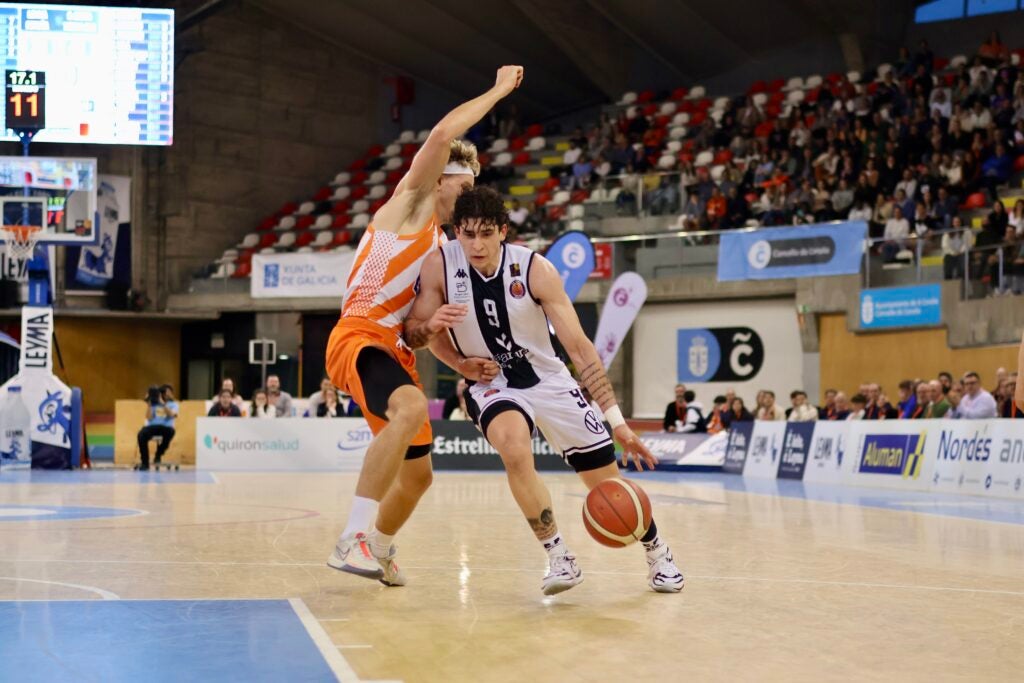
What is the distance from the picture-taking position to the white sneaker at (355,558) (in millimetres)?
6203

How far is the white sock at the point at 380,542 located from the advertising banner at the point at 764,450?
1511 cm

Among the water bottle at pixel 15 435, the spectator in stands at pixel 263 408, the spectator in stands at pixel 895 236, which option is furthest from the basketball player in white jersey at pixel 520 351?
the spectator in stands at pixel 263 408

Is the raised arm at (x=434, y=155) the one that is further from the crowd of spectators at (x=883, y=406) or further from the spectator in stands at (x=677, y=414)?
the spectator in stands at (x=677, y=414)

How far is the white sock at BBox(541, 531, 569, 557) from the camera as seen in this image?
6352 millimetres

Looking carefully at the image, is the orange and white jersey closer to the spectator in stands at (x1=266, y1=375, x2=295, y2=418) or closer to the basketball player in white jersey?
the basketball player in white jersey

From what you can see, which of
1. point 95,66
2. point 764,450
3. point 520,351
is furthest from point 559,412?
point 95,66

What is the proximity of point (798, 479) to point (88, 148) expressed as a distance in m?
23.1

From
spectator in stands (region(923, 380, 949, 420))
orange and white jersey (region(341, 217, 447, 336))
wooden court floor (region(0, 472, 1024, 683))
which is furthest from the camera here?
spectator in stands (region(923, 380, 949, 420))

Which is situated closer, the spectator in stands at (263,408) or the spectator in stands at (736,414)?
the spectator in stands at (736,414)

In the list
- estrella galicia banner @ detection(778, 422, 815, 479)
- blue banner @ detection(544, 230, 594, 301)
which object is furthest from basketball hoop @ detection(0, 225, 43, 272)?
estrella galicia banner @ detection(778, 422, 815, 479)

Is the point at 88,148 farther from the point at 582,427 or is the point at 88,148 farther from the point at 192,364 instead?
the point at 582,427

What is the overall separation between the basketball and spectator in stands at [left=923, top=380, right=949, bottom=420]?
12552mm

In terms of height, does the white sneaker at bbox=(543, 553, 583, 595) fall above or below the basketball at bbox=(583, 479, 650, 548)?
below

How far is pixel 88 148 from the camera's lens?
3522 cm
